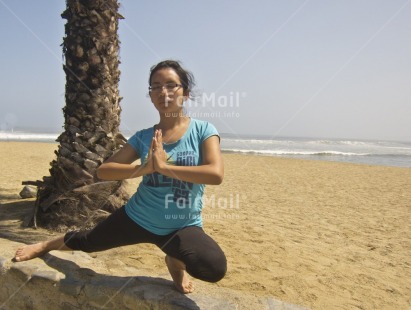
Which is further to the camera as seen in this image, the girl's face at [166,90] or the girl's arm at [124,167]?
the girl's face at [166,90]

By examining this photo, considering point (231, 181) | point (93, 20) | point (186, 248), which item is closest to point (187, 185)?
point (186, 248)

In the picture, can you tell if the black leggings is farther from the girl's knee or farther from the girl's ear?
the girl's ear

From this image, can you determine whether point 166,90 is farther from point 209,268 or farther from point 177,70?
point 209,268

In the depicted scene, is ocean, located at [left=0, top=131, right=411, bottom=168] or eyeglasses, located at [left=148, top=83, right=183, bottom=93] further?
ocean, located at [left=0, top=131, right=411, bottom=168]

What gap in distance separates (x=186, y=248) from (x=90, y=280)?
2.85 feet

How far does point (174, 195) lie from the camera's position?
7.77 feet

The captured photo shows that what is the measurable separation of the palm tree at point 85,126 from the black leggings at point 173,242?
5.84ft

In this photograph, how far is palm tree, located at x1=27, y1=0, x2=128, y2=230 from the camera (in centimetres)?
435

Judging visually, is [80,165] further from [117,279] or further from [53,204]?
[117,279]

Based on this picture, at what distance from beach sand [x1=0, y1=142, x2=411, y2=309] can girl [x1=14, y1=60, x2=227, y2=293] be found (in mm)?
1125

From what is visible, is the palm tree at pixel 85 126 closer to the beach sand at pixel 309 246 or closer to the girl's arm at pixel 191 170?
the beach sand at pixel 309 246

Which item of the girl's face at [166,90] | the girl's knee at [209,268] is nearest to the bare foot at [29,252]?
the girl's knee at [209,268]

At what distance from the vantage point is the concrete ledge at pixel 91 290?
2.37 m

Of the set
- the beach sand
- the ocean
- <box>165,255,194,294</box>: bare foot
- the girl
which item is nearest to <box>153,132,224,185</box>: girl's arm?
the girl
